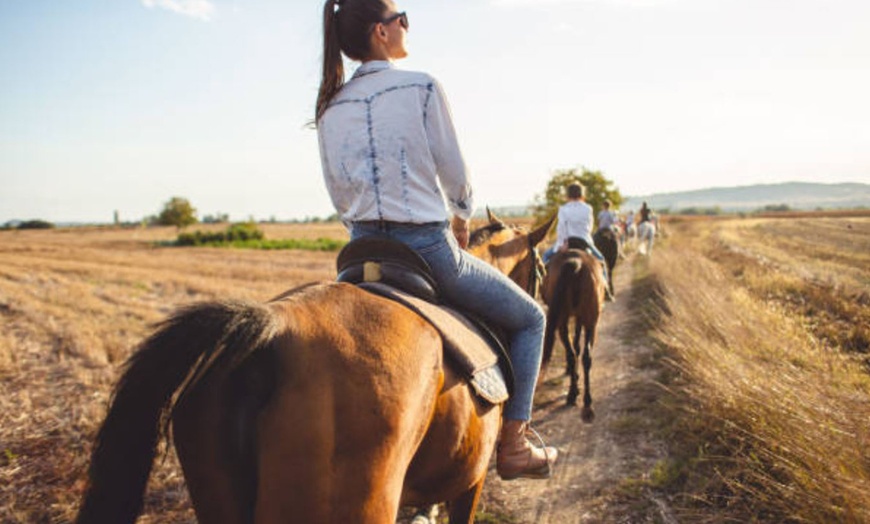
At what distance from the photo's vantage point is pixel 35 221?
83562 millimetres

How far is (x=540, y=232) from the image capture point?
4246 millimetres

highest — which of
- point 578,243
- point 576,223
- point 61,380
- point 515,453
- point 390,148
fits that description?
point 390,148

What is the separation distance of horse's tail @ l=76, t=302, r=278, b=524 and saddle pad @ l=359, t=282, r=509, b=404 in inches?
28.7

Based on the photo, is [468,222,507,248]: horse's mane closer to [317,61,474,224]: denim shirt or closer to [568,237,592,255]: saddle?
[317,61,474,224]: denim shirt

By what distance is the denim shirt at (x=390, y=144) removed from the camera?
227 centimetres

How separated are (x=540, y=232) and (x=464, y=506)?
2212 millimetres

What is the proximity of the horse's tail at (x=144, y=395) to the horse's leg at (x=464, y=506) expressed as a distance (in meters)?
1.83

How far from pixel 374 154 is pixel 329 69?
0.54m

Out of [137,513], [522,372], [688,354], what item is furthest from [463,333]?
[688,354]

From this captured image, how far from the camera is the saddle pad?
2221 mm

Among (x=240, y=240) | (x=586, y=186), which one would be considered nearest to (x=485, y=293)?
(x=586, y=186)

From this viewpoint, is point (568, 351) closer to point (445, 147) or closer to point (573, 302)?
point (573, 302)

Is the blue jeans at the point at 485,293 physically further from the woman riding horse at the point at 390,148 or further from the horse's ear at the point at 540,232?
the horse's ear at the point at 540,232

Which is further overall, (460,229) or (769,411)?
(769,411)
